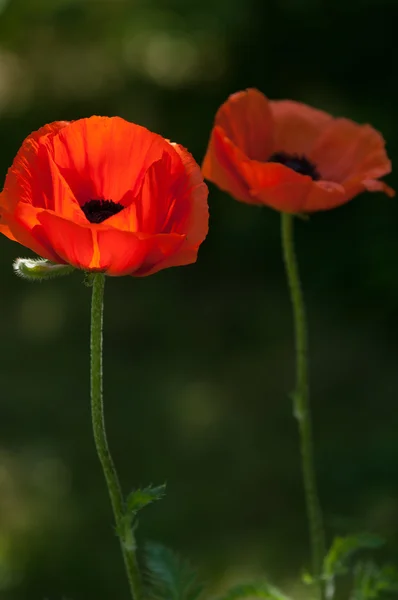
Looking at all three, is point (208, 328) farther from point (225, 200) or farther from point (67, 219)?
point (67, 219)

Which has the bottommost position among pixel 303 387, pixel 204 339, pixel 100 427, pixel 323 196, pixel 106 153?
pixel 204 339

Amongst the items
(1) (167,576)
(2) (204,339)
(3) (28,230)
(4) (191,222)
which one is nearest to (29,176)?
(3) (28,230)

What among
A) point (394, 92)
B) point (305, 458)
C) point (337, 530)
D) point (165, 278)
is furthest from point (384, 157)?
point (165, 278)

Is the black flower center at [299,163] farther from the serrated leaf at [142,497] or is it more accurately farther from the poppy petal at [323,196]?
the serrated leaf at [142,497]

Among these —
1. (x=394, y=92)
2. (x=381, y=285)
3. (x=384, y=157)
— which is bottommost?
(x=381, y=285)

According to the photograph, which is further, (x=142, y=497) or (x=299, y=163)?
(x=299, y=163)

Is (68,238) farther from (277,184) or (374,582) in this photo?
(374,582)

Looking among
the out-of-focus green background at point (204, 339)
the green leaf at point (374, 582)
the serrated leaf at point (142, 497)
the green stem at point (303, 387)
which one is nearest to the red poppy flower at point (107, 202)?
the serrated leaf at point (142, 497)
